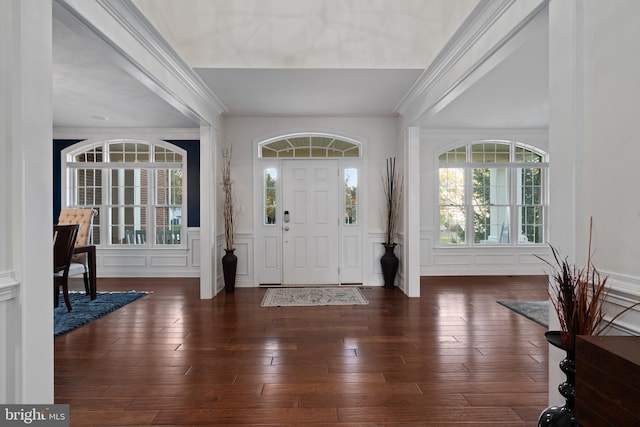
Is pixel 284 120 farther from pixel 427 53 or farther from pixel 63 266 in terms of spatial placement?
pixel 63 266

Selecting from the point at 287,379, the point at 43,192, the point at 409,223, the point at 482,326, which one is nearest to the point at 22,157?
the point at 43,192

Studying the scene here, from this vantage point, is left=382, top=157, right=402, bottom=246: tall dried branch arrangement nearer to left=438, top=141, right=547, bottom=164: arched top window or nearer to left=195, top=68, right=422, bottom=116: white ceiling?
left=195, top=68, right=422, bottom=116: white ceiling

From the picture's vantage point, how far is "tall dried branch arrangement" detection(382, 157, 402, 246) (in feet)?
19.0

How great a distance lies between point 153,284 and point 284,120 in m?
3.42

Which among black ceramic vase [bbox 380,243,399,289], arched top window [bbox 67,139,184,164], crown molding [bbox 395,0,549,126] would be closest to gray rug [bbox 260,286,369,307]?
black ceramic vase [bbox 380,243,399,289]

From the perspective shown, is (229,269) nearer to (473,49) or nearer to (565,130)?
(473,49)

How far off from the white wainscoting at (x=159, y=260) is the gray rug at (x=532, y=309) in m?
5.00

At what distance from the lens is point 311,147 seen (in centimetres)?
612

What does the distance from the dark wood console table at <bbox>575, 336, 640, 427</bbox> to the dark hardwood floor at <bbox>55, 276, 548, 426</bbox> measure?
92 centimetres

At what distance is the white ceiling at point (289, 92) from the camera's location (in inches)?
152

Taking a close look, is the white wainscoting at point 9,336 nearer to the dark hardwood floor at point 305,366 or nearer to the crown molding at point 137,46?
the dark hardwood floor at point 305,366

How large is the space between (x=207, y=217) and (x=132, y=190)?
245 cm

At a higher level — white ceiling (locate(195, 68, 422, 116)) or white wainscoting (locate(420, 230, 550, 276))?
white ceiling (locate(195, 68, 422, 116))
